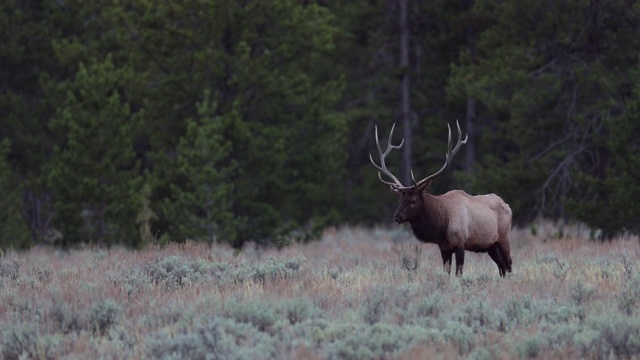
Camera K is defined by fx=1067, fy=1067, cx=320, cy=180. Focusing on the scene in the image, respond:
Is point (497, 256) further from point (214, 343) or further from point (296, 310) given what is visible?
point (214, 343)

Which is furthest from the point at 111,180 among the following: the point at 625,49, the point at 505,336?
the point at 505,336

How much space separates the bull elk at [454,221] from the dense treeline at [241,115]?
251 inches

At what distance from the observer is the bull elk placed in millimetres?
12656

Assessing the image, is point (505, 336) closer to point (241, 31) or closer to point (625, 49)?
point (625, 49)

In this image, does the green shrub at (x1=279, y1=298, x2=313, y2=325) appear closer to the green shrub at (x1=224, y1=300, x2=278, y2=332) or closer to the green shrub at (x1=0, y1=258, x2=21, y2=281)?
the green shrub at (x1=224, y1=300, x2=278, y2=332)

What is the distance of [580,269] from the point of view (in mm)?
12023

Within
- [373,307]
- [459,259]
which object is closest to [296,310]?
[373,307]

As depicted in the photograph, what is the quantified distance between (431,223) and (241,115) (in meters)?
10.8

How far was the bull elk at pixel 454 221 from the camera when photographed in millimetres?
12656

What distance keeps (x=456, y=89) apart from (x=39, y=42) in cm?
1073

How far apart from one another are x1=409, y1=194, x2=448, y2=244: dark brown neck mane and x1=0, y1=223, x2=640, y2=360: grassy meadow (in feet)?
1.77

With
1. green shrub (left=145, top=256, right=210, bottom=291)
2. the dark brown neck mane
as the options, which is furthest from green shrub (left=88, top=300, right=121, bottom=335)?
the dark brown neck mane

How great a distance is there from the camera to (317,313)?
30.2 feet

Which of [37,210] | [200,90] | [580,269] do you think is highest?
[200,90]
